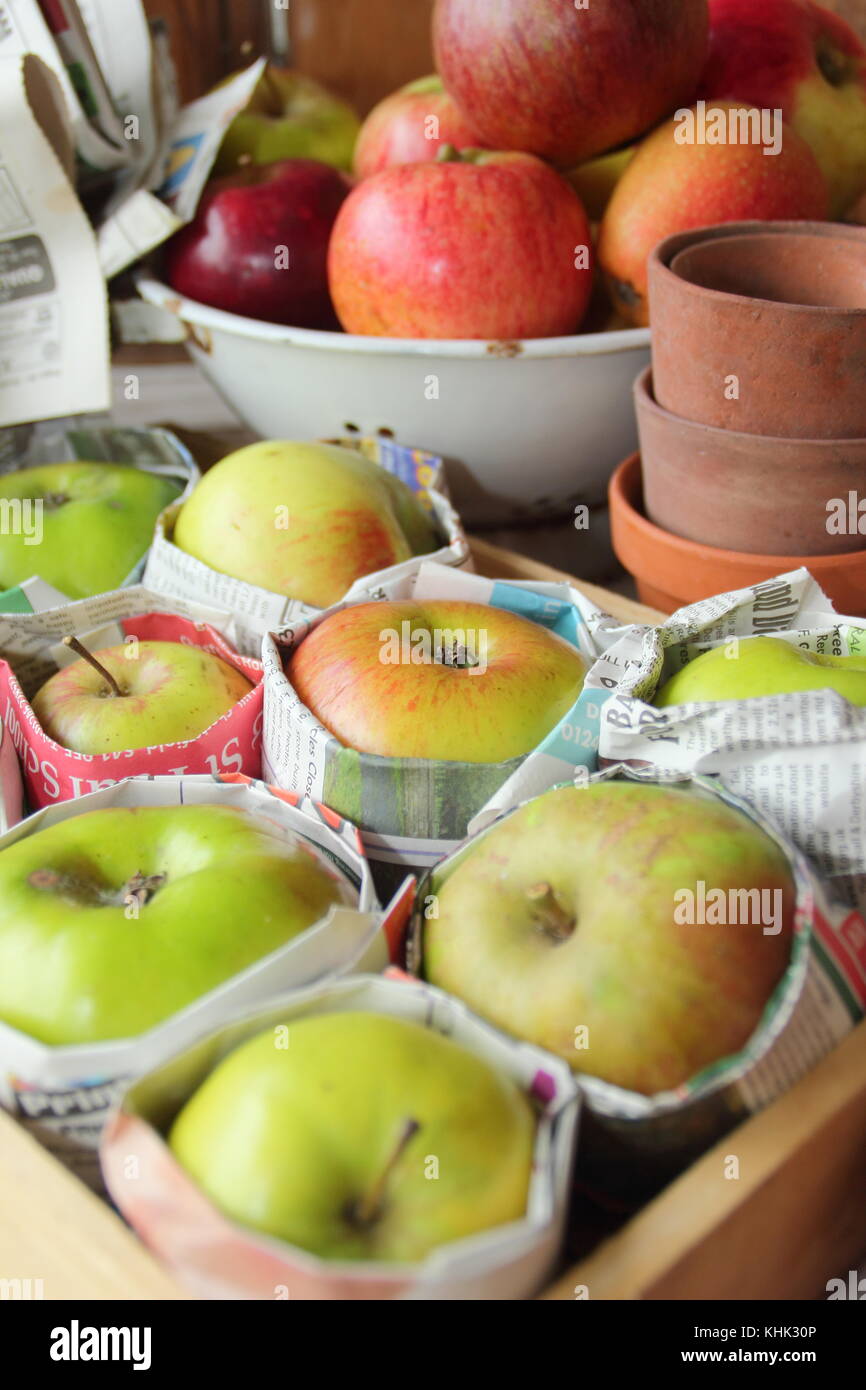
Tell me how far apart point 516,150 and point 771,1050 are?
608 mm

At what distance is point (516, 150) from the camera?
739 mm

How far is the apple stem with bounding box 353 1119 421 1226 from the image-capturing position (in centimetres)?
31

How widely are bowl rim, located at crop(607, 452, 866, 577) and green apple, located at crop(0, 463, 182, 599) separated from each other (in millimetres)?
298

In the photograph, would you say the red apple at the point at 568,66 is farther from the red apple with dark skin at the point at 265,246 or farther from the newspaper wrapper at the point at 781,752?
Answer: the newspaper wrapper at the point at 781,752

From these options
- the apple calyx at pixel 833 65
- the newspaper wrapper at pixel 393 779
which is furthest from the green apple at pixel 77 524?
the apple calyx at pixel 833 65

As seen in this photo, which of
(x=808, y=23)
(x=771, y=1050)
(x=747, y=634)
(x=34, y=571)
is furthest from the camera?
(x=808, y=23)

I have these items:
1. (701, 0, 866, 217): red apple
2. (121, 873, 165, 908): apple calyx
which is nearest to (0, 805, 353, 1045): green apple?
(121, 873, 165, 908): apple calyx

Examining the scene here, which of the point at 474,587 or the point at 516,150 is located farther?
the point at 516,150

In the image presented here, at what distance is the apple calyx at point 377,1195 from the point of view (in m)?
0.31

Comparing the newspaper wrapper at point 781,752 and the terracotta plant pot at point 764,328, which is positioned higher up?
the terracotta plant pot at point 764,328

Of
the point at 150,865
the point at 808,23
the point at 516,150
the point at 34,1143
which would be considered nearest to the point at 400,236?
Answer: the point at 516,150

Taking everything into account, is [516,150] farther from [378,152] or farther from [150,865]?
[150,865]

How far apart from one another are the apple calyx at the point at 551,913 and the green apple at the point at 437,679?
10 centimetres

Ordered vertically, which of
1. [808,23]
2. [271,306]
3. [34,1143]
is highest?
[808,23]
